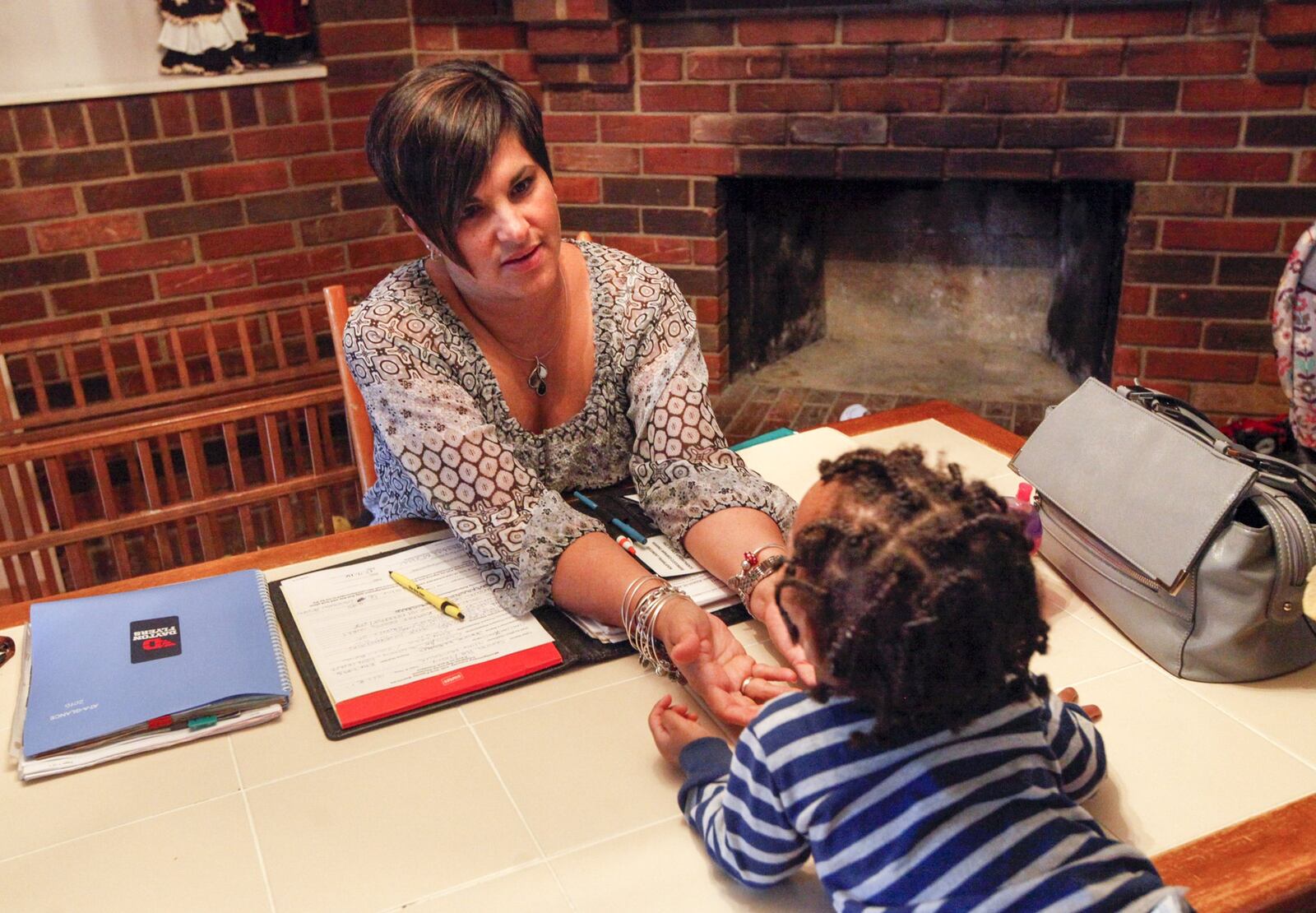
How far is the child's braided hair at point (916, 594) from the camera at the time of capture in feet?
2.24

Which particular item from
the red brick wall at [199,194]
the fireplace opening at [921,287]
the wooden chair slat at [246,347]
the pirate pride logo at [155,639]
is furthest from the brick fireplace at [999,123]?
the pirate pride logo at [155,639]

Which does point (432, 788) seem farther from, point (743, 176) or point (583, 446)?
point (743, 176)

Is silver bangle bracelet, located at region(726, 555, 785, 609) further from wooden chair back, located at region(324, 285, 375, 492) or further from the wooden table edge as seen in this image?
wooden chair back, located at region(324, 285, 375, 492)

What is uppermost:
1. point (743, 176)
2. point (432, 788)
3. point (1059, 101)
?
point (1059, 101)

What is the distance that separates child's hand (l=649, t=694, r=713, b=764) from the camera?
0.91 meters

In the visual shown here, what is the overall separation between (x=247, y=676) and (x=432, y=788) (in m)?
0.24

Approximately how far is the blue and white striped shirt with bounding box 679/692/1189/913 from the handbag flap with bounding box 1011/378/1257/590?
31cm

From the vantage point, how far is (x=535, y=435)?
144 centimetres

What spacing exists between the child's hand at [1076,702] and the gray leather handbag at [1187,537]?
0.11 meters

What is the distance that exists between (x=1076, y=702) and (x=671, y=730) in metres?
0.37

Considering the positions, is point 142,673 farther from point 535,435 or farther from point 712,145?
point 712,145

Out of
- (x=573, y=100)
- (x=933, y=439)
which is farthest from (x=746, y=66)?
(x=933, y=439)

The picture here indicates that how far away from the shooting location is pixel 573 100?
8.86 feet

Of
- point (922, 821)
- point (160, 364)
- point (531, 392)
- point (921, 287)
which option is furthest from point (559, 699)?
point (921, 287)
